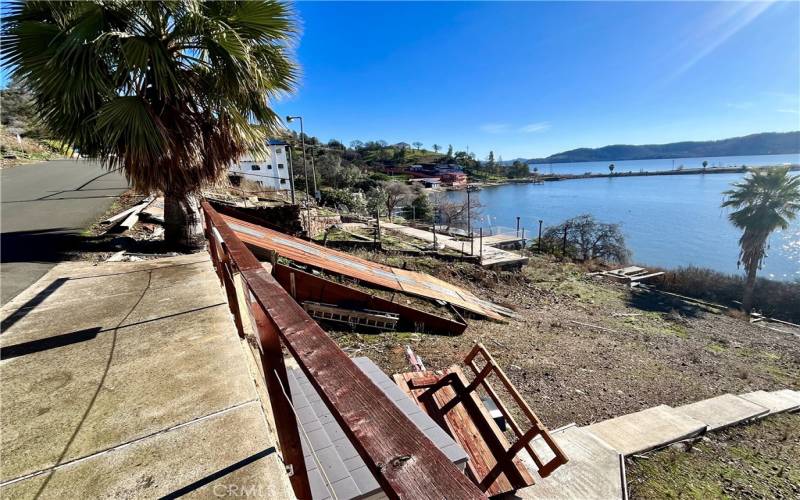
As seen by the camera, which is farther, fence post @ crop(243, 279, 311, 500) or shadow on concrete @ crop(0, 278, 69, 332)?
shadow on concrete @ crop(0, 278, 69, 332)

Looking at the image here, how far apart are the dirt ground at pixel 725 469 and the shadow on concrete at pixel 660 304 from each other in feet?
32.6

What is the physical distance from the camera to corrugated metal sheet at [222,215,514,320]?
6.64 metres

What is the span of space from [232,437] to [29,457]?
97 cm

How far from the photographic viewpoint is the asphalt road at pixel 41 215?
4.55 m

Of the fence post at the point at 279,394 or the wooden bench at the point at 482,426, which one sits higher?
the fence post at the point at 279,394

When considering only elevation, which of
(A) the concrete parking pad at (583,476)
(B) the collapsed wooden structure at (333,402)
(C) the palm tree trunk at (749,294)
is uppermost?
(B) the collapsed wooden structure at (333,402)

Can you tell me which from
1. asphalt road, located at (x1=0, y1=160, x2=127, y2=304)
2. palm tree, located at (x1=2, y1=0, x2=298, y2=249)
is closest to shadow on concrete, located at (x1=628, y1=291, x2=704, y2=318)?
palm tree, located at (x1=2, y1=0, x2=298, y2=249)

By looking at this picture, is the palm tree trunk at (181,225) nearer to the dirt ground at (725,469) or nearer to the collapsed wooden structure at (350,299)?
the collapsed wooden structure at (350,299)

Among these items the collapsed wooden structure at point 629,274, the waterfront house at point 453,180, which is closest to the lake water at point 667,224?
the collapsed wooden structure at point 629,274

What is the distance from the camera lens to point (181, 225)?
589 cm

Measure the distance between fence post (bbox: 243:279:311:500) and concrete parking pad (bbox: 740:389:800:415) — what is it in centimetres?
807

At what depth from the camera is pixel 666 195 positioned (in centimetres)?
8025

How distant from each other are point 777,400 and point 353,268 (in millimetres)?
8545

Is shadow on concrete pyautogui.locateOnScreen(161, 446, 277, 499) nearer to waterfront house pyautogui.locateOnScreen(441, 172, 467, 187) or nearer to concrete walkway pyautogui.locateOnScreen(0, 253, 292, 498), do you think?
concrete walkway pyautogui.locateOnScreen(0, 253, 292, 498)
